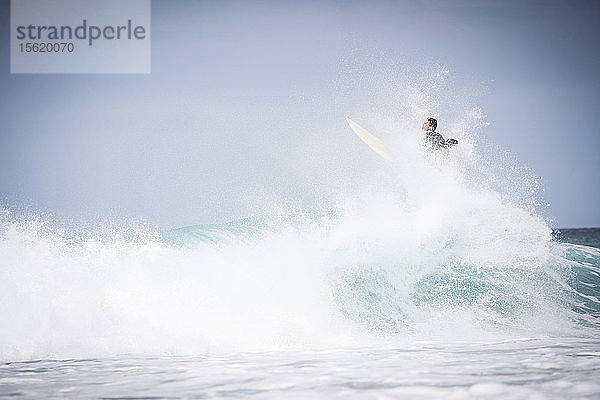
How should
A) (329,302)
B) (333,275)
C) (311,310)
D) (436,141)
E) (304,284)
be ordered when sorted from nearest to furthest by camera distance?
(311,310)
(329,302)
(304,284)
(333,275)
(436,141)

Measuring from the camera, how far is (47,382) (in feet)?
8.04

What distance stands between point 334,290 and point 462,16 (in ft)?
33.6

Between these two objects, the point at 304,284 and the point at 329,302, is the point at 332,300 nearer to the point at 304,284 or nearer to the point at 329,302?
the point at 329,302

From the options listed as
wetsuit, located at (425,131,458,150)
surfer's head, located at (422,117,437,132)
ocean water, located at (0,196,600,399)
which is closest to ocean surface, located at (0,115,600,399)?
ocean water, located at (0,196,600,399)

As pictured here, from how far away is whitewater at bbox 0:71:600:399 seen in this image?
2387 millimetres

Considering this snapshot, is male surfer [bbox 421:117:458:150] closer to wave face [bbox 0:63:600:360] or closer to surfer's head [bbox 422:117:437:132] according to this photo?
surfer's head [bbox 422:117:437:132]

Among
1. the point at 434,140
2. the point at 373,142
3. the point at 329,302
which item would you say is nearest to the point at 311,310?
the point at 329,302

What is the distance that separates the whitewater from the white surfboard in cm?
13

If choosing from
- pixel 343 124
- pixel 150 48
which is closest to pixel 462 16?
pixel 343 124

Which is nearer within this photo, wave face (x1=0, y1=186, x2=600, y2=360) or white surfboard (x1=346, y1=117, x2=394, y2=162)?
wave face (x1=0, y1=186, x2=600, y2=360)

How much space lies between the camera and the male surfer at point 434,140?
583 centimetres

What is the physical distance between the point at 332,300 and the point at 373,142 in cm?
310

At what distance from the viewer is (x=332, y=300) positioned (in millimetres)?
4043

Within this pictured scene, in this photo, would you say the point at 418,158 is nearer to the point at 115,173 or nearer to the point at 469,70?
the point at 469,70
